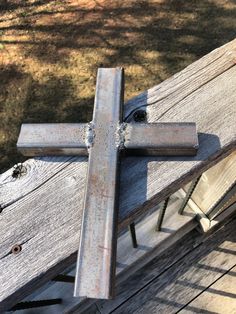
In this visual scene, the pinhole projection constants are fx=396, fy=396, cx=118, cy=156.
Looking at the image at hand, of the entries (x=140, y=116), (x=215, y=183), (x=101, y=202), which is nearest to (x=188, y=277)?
(x=215, y=183)

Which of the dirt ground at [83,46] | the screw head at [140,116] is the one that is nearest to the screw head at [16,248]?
the screw head at [140,116]

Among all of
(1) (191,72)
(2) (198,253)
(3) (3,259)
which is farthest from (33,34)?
(3) (3,259)

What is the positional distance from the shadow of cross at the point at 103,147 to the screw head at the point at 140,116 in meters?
0.08

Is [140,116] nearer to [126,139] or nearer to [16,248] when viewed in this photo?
[126,139]

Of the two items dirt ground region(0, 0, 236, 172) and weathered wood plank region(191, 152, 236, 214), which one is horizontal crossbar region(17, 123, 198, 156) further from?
dirt ground region(0, 0, 236, 172)

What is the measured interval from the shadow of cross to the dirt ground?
112 inches

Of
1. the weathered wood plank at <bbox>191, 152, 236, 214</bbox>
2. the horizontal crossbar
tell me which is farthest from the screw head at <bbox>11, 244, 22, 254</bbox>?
the weathered wood plank at <bbox>191, 152, 236, 214</bbox>

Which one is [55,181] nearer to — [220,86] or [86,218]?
[86,218]

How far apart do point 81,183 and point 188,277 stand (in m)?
1.65

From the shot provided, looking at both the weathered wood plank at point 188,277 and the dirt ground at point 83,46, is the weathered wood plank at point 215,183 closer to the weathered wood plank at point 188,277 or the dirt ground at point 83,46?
the weathered wood plank at point 188,277

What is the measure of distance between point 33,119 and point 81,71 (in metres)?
0.84

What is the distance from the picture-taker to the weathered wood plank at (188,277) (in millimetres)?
2547

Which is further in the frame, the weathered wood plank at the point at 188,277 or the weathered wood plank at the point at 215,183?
the weathered wood plank at the point at 188,277

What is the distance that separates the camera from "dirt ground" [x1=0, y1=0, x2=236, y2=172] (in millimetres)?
4387
